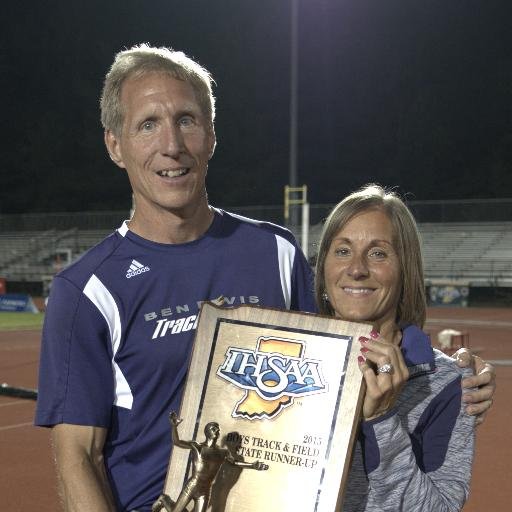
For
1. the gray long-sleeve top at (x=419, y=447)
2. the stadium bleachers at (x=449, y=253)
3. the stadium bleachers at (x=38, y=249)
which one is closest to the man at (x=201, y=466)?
the gray long-sleeve top at (x=419, y=447)

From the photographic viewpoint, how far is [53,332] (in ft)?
6.34

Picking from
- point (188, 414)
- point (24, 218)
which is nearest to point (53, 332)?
point (188, 414)

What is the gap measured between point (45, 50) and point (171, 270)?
194 feet

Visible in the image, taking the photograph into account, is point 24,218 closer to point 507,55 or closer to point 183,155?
point 507,55

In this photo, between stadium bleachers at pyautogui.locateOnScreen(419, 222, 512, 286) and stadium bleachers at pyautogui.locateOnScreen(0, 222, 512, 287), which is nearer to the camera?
stadium bleachers at pyautogui.locateOnScreen(0, 222, 512, 287)

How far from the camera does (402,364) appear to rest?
1.73 m

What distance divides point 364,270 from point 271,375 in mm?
358

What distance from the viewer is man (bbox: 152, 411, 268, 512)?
1.73 meters

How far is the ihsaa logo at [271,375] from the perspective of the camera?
1.82m

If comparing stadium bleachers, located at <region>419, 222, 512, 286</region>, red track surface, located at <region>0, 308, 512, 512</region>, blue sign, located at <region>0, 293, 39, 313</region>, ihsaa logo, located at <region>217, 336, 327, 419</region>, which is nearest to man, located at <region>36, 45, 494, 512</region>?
ihsaa logo, located at <region>217, 336, 327, 419</region>

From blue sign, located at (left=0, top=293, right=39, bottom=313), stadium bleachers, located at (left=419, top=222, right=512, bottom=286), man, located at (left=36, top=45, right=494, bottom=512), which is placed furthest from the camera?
stadium bleachers, located at (left=419, top=222, right=512, bottom=286)

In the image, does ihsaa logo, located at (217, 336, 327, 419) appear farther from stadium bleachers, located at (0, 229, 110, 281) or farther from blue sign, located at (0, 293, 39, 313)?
stadium bleachers, located at (0, 229, 110, 281)

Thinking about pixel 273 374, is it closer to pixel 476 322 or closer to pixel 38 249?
pixel 476 322

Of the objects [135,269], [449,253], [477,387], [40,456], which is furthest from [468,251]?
[135,269]
